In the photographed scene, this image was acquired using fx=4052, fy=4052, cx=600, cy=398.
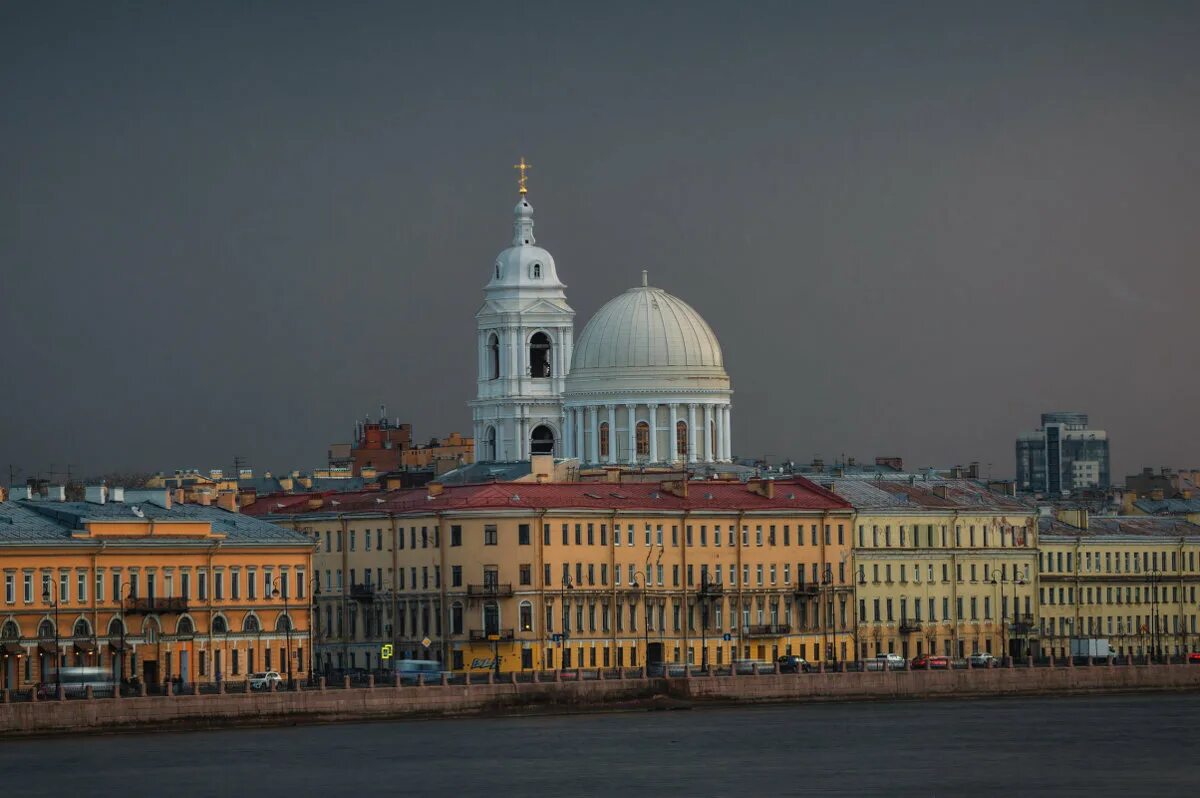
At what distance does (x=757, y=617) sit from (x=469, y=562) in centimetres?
1213

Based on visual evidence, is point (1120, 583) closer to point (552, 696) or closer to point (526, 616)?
point (526, 616)

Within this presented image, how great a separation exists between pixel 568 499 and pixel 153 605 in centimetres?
1931

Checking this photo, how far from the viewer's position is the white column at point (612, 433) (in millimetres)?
175375

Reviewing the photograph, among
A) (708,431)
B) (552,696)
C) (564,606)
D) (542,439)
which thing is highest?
(542,439)

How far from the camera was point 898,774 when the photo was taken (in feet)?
318

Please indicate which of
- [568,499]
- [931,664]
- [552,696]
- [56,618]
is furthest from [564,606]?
[56,618]

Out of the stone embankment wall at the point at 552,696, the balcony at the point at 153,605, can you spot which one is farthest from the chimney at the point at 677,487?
the balcony at the point at 153,605

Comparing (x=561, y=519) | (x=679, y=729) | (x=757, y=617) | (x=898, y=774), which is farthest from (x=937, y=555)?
(x=898, y=774)

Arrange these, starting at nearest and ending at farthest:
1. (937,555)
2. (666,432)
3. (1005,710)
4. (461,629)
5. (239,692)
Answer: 1. (239,692)
2. (1005,710)
3. (461,629)
4. (937,555)
5. (666,432)

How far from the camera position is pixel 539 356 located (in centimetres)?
18850

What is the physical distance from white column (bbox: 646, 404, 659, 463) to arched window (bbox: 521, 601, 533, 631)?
4343cm

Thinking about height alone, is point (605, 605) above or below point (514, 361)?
below

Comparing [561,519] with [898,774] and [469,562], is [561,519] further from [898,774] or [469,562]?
[898,774]

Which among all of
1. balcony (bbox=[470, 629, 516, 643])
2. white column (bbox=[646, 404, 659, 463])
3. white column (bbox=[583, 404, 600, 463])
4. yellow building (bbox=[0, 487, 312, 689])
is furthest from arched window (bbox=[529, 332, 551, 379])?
yellow building (bbox=[0, 487, 312, 689])
